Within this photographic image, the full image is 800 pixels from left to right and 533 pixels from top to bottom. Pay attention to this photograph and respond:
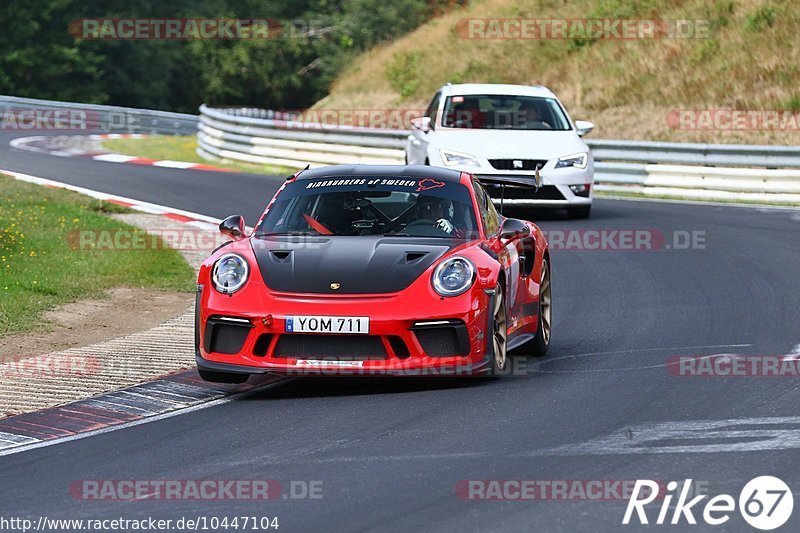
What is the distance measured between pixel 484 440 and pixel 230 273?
222 cm

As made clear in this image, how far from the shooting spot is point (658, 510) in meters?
5.82

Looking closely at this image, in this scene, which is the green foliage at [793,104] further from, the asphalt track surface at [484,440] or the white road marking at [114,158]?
the asphalt track surface at [484,440]

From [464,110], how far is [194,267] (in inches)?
235

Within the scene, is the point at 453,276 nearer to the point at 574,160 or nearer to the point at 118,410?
the point at 118,410

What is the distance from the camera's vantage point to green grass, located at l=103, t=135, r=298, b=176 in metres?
27.4

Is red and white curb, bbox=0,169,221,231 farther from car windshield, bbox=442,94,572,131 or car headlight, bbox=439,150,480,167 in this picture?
car windshield, bbox=442,94,572,131

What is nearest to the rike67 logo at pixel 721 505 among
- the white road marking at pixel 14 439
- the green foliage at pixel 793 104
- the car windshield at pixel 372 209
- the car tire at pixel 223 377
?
the white road marking at pixel 14 439

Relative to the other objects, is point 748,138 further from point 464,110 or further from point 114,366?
point 114,366

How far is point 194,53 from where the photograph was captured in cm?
6531

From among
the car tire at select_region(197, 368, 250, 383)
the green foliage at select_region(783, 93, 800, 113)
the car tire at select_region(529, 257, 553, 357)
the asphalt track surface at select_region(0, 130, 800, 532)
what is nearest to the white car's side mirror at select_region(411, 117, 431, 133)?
the asphalt track surface at select_region(0, 130, 800, 532)

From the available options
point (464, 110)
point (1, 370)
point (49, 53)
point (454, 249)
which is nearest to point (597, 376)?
point (454, 249)

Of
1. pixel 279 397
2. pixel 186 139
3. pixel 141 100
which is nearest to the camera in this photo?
pixel 279 397

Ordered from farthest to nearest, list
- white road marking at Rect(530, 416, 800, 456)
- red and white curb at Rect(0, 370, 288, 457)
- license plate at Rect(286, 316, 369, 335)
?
license plate at Rect(286, 316, 369, 335) < red and white curb at Rect(0, 370, 288, 457) < white road marking at Rect(530, 416, 800, 456)

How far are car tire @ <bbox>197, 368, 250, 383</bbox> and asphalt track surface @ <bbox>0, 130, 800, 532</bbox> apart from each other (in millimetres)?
168
